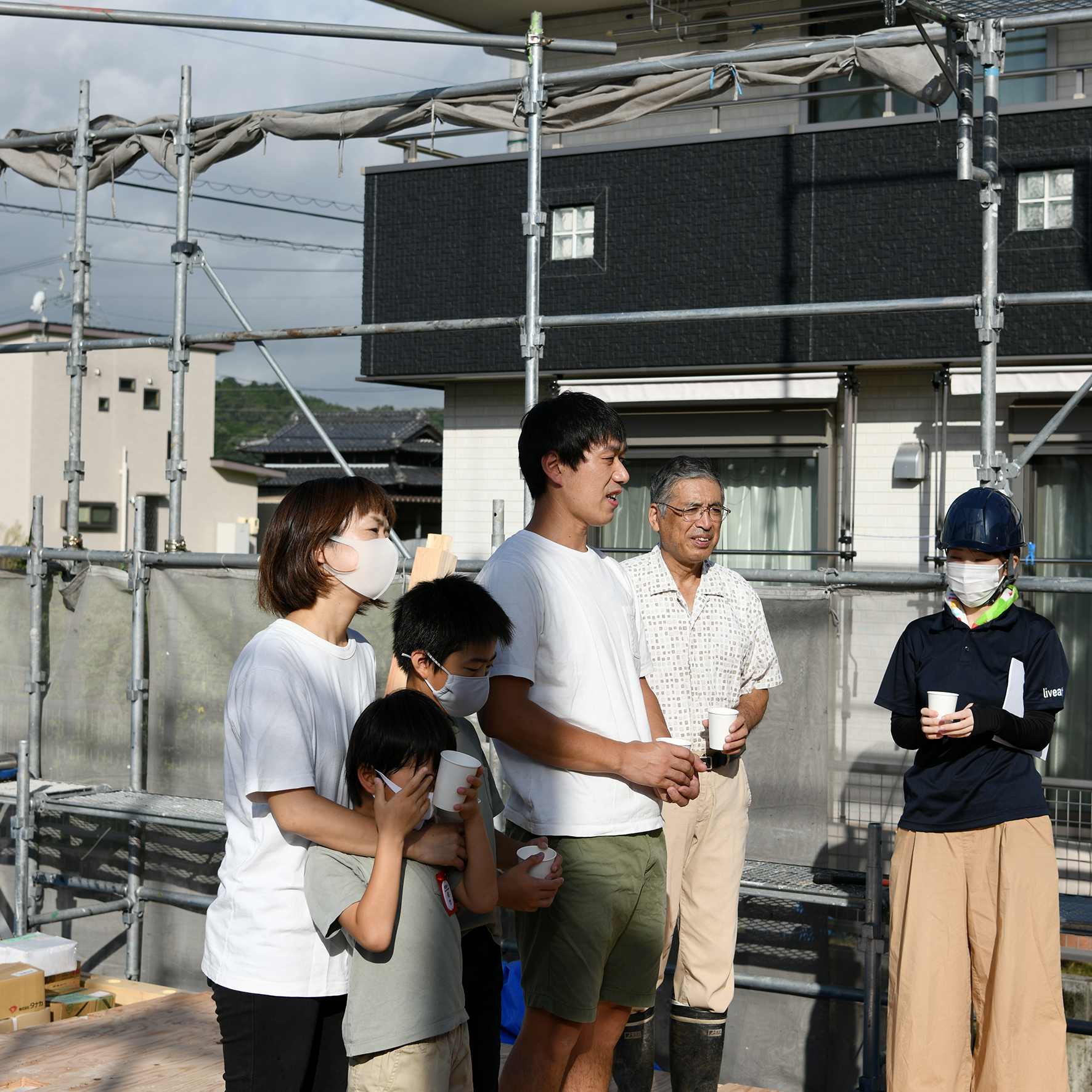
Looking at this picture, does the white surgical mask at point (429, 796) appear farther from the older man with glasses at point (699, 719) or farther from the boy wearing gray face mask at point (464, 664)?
the older man with glasses at point (699, 719)

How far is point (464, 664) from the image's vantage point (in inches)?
106

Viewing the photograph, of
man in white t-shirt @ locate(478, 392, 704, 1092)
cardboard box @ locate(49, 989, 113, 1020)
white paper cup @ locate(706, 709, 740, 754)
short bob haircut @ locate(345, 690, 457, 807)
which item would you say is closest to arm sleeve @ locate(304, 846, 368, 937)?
short bob haircut @ locate(345, 690, 457, 807)

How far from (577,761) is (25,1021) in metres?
3.60

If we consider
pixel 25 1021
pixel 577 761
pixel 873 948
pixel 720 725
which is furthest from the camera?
pixel 25 1021

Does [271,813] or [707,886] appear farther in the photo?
[707,886]

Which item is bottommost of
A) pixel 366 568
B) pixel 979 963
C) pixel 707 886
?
pixel 979 963

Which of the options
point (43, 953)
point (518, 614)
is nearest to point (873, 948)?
point (518, 614)

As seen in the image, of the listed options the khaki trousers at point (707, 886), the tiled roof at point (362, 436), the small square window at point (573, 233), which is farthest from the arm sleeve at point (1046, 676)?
the tiled roof at point (362, 436)

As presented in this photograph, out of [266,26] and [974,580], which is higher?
[266,26]

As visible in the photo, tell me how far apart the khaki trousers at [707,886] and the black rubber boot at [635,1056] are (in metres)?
0.28

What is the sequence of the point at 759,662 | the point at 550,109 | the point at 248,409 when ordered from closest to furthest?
the point at 759,662 < the point at 550,109 < the point at 248,409

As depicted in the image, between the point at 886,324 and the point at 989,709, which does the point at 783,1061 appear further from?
the point at 886,324

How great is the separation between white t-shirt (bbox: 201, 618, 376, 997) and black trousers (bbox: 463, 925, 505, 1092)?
495 millimetres

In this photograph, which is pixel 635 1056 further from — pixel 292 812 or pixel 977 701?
pixel 292 812
